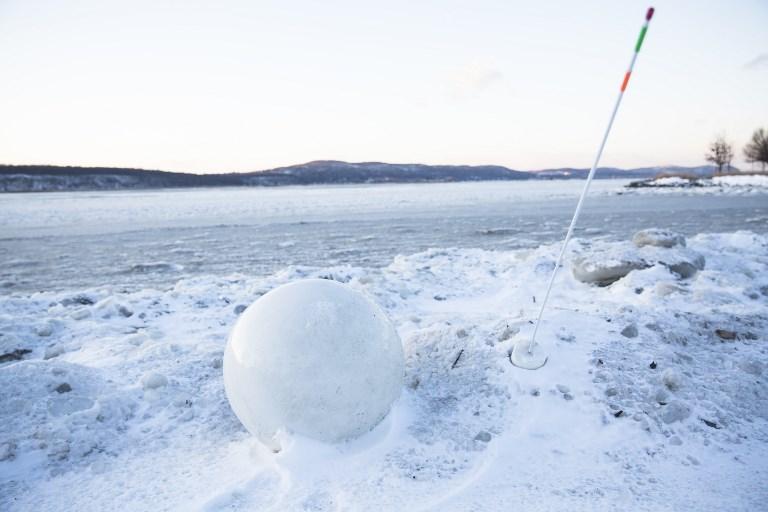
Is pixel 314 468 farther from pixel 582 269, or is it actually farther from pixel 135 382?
→ pixel 582 269

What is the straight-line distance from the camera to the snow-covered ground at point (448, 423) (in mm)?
2920

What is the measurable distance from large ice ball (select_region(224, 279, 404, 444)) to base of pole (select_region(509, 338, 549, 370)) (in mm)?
1353

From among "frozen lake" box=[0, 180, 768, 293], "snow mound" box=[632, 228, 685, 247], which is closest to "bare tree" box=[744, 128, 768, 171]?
"frozen lake" box=[0, 180, 768, 293]

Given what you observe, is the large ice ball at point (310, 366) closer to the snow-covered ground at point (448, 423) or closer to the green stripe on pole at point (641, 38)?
the snow-covered ground at point (448, 423)

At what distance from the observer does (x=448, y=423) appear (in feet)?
11.8

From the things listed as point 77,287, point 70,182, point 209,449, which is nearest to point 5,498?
point 209,449

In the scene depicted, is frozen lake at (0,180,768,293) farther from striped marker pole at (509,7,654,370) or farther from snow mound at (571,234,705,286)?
striped marker pole at (509,7,654,370)

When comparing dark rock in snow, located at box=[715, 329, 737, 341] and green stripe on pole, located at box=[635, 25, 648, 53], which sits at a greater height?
green stripe on pole, located at box=[635, 25, 648, 53]

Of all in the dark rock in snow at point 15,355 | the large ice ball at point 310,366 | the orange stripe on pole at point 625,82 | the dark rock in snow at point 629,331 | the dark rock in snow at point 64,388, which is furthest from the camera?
the dark rock in snow at point 15,355

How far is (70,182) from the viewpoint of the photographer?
228 ft

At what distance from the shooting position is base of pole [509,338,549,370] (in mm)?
4062

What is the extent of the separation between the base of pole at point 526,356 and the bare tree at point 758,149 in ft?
255

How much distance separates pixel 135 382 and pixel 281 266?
568 cm

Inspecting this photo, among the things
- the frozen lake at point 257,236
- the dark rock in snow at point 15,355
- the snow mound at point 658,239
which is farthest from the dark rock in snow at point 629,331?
the dark rock in snow at point 15,355
